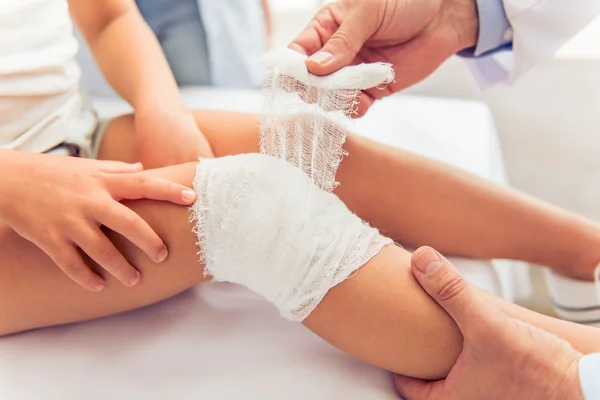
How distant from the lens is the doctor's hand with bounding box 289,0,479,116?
71cm

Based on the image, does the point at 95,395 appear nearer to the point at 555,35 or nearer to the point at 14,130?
the point at 14,130

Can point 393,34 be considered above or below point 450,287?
above

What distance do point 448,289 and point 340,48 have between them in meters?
0.31

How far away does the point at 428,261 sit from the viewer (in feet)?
1.88

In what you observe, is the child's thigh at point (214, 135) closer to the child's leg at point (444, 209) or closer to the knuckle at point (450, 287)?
the child's leg at point (444, 209)

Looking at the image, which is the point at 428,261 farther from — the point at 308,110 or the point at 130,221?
the point at 130,221

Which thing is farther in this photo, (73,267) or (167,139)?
(167,139)

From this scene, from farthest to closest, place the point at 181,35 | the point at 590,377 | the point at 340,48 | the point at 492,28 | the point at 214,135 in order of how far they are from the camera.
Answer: the point at 181,35
the point at 492,28
the point at 214,135
the point at 340,48
the point at 590,377

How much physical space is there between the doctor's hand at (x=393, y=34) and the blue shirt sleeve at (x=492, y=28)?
12mm

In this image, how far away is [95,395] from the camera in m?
0.60

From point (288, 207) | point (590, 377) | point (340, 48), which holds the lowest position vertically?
point (590, 377)

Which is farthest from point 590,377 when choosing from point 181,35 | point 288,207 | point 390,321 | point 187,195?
point 181,35

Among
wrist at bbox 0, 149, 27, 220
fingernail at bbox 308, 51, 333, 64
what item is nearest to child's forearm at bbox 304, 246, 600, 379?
fingernail at bbox 308, 51, 333, 64

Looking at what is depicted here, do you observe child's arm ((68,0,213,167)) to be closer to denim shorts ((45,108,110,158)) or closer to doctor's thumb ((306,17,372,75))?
denim shorts ((45,108,110,158))
